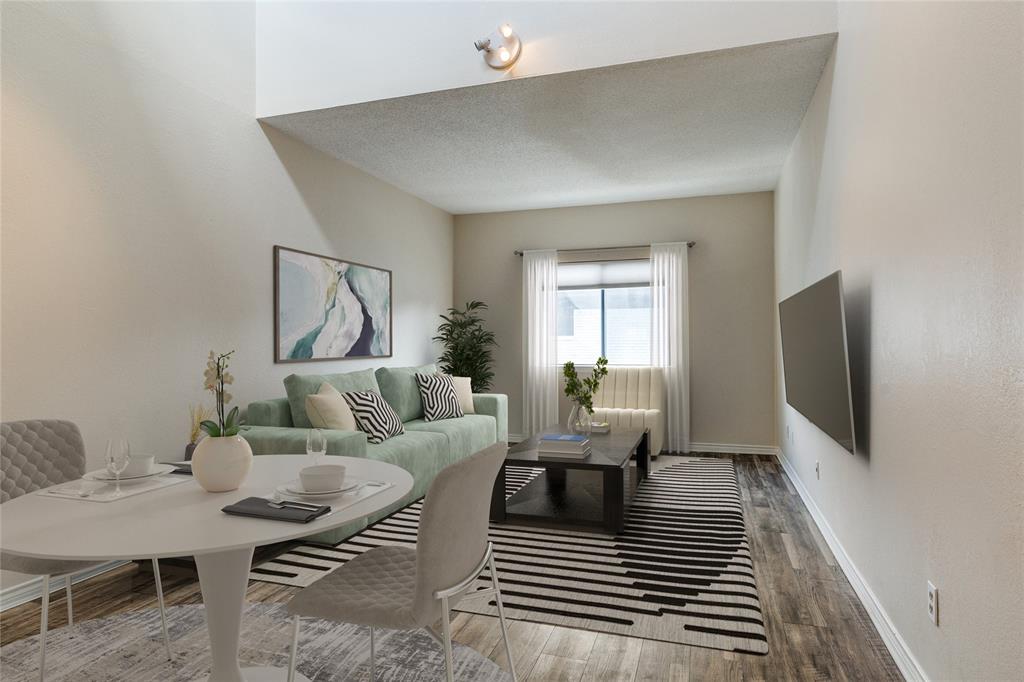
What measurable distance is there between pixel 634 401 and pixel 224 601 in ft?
16.1

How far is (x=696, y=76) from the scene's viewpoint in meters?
3.47

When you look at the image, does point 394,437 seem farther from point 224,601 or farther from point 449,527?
point 449,527

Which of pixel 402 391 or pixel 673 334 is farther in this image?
pixel 673 334

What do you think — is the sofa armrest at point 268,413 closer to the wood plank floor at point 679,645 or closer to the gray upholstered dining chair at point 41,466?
the wood plank floor at point 679,645

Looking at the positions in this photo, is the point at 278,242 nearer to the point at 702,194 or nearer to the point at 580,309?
the point at 580,309

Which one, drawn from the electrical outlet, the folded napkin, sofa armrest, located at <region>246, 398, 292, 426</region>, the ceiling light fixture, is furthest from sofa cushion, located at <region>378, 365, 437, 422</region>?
the electrical outlet

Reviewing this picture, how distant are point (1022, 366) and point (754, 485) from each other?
12.4ft

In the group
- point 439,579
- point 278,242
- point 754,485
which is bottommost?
point 754,485

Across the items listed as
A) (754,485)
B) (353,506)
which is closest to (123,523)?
(353,506)

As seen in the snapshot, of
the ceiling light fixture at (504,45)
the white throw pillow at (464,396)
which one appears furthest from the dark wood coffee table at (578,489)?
the ceiling light fixture at (504,45)

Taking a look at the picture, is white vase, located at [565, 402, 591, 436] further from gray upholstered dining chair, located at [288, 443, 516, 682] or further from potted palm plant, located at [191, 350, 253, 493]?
potted palm plant, located at [191, 350, 253, 493]

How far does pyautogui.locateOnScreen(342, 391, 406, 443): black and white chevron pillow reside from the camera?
13.7 ft

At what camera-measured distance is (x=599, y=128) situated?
4.33 metres

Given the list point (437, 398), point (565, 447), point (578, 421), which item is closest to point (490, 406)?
point (437, 398)
